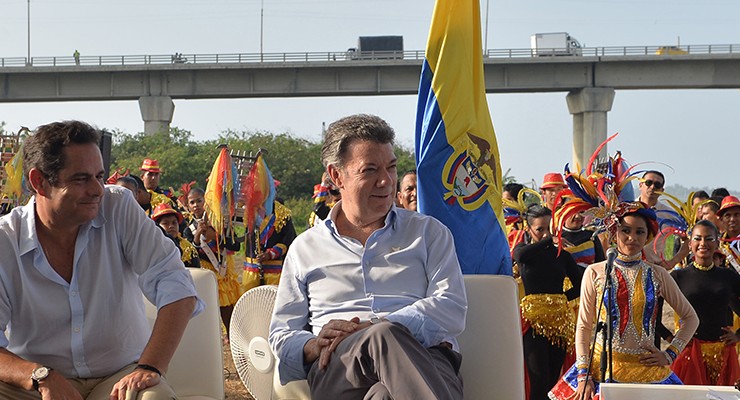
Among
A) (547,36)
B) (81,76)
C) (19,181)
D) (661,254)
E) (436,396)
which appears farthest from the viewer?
(547,36)

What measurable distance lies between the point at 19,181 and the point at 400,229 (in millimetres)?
2901

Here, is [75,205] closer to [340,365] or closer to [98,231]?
[98,231]

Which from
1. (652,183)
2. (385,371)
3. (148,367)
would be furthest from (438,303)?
(652,183)

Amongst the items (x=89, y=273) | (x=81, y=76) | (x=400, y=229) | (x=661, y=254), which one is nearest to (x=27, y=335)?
(x=89, y=273)

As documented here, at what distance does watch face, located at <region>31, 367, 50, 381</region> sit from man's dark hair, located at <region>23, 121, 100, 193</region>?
26.8 inches

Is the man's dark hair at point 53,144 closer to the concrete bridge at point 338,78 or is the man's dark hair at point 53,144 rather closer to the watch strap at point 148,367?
the watch strap at point 148,367

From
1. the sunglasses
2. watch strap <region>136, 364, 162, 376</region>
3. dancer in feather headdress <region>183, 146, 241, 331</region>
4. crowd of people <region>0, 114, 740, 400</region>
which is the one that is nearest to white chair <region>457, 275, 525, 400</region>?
crowd of people <region>0, 114, 740, 400</region>

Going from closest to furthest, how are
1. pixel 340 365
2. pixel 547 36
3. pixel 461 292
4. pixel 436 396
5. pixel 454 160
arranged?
pixel 436 396
pixel 340 365
pixel 461 292
pixel 454 160
pixel 547 36

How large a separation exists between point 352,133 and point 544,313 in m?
2.44

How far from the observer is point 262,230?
8.49 m

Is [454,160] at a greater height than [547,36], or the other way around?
[547,36]

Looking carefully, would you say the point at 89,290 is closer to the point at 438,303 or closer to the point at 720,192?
the point at 438,303

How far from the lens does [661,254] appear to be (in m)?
6.91

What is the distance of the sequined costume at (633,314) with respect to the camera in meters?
4.87
